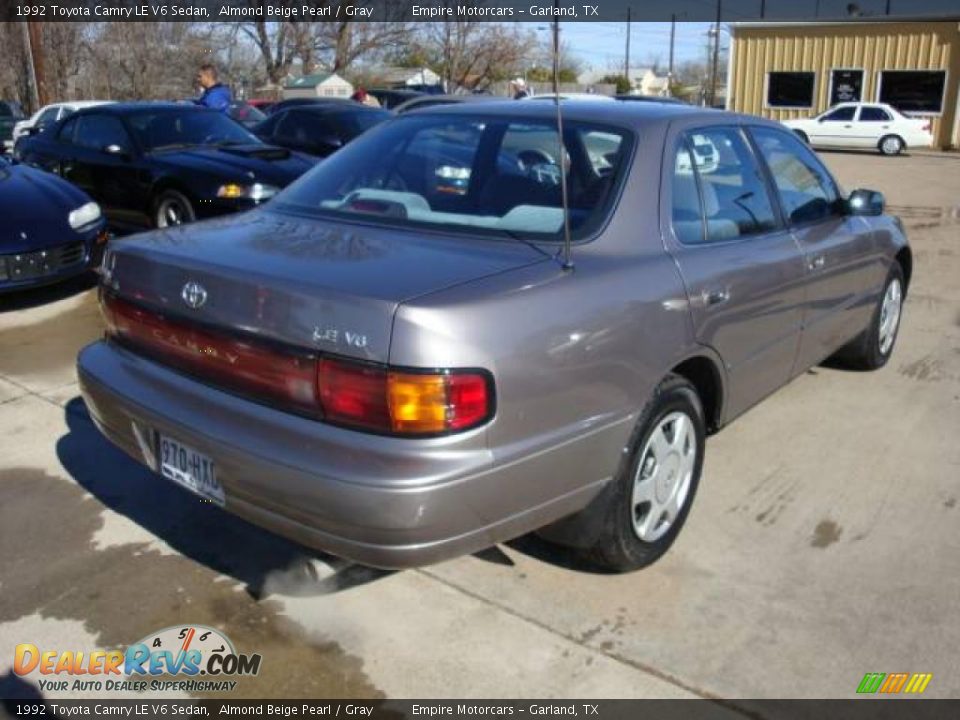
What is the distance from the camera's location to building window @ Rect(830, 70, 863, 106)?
2819cm

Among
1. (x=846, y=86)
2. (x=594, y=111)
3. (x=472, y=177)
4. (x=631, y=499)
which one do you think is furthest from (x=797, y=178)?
(x=846, y=86)

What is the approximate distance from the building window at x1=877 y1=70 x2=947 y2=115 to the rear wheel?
3.55 metres

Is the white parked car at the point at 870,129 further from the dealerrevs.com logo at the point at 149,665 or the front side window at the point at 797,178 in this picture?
the dealerrevs.com logo at the point at 149,665

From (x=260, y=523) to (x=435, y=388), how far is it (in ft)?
2.33

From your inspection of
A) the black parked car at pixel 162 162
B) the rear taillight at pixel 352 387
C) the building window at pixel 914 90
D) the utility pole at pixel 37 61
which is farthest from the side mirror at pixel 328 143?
the building window at pixel 914 90

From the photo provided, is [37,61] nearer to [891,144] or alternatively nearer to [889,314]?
[891,144]

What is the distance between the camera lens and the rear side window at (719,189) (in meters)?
3.21

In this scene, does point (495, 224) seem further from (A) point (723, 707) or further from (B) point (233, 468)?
(A) point (723, 707)

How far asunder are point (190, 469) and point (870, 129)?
85.5 ft

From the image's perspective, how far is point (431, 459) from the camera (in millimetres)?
2275

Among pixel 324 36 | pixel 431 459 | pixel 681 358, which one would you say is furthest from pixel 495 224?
pixel 324 36

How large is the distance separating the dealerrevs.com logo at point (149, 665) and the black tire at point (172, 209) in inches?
209

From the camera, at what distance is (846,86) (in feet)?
93.4

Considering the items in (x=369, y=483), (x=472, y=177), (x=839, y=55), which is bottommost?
(x=369, y=483)
